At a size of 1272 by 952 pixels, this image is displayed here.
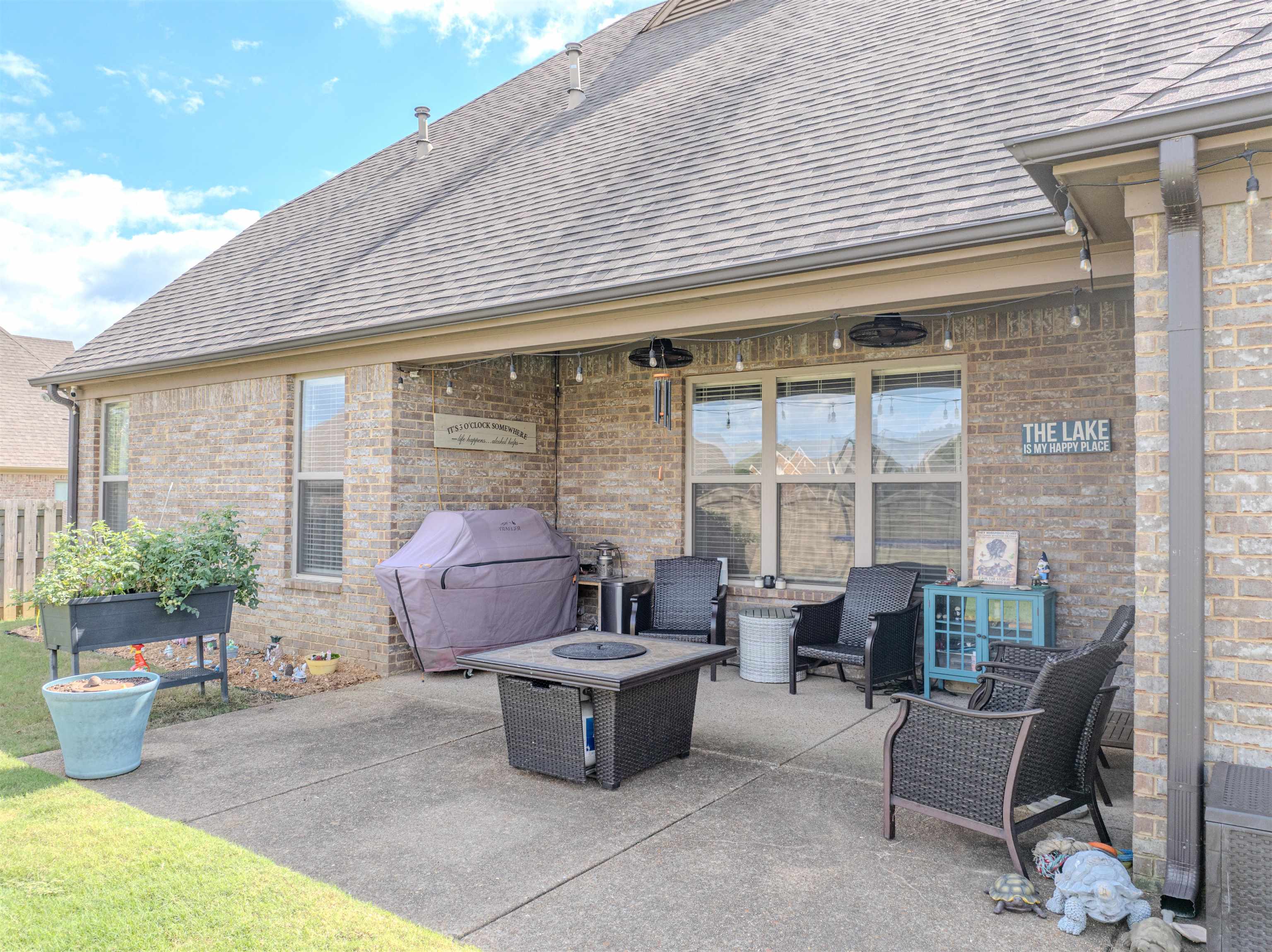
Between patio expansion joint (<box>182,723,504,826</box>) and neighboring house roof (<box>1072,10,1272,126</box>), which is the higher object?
neighboring house roof (<box>1072,10,1272,126</box>)

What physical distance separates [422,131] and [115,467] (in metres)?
5.72

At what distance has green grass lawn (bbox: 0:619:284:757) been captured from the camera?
513 centimetres

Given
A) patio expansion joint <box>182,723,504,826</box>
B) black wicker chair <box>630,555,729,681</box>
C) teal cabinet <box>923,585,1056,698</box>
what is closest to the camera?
patio expansion joint <box>182,723,504,826</box>

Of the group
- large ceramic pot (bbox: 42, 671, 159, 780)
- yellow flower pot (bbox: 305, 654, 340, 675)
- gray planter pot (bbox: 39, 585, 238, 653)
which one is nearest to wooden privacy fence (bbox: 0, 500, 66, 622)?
yellow flower pot (bbox: 305, 654, 340, 675)

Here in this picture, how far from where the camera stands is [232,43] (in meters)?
15.9

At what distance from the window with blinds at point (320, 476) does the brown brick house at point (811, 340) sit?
0.11 ft

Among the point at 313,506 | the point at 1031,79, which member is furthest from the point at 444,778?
the point at 1031,79

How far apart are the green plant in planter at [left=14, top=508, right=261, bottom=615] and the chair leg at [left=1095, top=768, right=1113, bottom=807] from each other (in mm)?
5341

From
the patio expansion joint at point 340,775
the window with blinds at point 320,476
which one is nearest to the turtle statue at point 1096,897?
the patio expansion joint at point 340,775

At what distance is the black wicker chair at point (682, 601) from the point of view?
Result: 22.7 feet

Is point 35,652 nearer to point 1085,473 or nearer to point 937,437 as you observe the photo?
point 937,437

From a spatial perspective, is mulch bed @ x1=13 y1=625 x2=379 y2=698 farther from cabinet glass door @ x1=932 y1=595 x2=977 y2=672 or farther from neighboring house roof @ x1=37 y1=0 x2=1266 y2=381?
cabinet glass door @ x1=932 y1=595 x2=977 y2=672

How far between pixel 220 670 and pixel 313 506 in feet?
7.08

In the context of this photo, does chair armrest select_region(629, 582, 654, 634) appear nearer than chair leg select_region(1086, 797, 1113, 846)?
No
